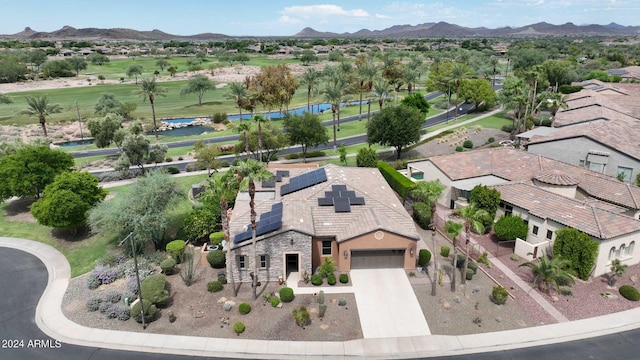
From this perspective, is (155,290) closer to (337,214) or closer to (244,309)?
(244,309)

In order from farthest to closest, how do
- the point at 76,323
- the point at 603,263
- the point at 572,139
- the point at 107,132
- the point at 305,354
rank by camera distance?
the point at 107,132, the point at 572,139, the point at 603,263, the point at 76,323, the point at 305,354

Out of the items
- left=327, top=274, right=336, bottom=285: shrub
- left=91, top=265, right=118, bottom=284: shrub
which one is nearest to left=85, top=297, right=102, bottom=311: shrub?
left=91, top=265, right=118, bottom=284: shrub

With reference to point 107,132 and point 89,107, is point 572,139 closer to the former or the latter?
point 107,132

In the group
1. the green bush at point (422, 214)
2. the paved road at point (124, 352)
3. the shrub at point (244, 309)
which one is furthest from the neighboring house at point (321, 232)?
the paved road at point (124, 352)

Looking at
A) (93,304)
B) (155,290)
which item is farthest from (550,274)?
(93,304)

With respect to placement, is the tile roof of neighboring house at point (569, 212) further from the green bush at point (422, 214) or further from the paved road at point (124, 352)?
the paved road at point (124, 352)

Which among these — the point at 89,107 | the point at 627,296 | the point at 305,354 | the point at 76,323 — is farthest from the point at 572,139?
the point at 89,107
